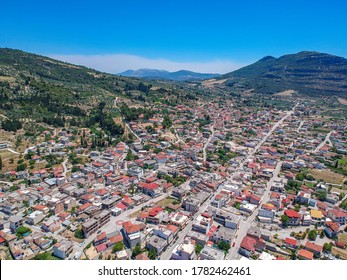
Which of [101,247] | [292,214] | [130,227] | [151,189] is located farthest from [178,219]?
[292,214]

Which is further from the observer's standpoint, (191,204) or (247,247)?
(191,204)

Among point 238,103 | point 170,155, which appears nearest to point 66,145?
point 170,155

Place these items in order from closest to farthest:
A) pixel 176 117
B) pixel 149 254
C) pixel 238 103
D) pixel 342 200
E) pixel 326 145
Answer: pixel 149 254
pixel 342 200
pixel 326 145
pixel 176 117
pixel 238 103

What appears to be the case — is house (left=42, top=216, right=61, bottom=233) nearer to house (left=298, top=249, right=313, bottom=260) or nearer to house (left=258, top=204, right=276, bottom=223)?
house (left=258, top=204, right=276, bottom=223)

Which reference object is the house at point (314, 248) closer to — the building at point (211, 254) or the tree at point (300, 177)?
the building at point (211, 254)

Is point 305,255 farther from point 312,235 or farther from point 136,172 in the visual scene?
point 136,172

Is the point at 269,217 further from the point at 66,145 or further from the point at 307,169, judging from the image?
the point at 66,145
